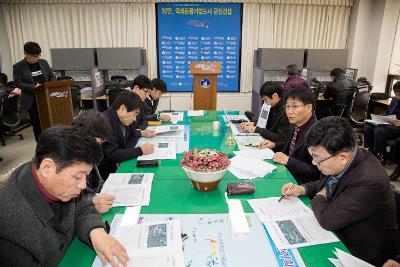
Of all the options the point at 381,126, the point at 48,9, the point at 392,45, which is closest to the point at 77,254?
the point at 381,126

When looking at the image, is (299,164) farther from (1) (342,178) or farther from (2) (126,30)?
(2) (126,30)

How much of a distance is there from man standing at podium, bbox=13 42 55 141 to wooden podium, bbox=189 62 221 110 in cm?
199

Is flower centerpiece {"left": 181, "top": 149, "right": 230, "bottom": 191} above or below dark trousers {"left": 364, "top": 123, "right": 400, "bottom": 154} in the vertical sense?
above

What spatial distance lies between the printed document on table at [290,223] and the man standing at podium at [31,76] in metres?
3.45

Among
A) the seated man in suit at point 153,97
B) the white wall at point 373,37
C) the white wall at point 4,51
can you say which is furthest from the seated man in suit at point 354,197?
the white wall at point 4,51

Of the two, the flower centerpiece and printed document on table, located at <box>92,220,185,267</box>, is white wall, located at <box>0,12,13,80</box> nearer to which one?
the flower centerpiece

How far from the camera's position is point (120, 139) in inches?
90.4

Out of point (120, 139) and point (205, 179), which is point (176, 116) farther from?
point (205, 179)

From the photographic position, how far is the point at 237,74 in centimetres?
595

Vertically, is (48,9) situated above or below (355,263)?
above

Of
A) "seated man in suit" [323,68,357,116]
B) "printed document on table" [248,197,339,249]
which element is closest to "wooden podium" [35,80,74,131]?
"printed document on table" [248,197,339,249]

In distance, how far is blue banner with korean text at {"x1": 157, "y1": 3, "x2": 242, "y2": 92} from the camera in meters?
5.52

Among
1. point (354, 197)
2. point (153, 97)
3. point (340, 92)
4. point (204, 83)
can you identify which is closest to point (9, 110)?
point (153, 97)

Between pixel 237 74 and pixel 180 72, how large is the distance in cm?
116
